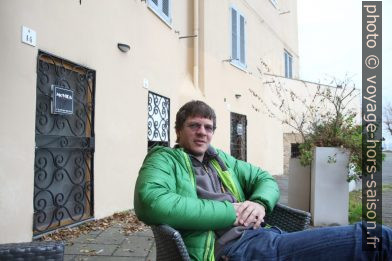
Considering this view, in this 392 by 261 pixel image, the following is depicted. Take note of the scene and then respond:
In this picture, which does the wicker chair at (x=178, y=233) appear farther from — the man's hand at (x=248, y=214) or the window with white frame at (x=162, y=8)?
the window with white frame at (x=162, y=8)

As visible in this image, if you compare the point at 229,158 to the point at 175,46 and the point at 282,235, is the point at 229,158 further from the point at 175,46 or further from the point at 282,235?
the point at 175,46

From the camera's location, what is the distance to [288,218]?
2420 mm

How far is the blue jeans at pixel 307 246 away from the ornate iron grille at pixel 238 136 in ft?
29.0

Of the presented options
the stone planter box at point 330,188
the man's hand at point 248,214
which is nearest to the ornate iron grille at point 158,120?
the stone planter box at point 330,188

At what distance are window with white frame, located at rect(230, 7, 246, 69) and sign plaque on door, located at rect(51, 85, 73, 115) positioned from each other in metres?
6.59

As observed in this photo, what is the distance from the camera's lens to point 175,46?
8219 mm

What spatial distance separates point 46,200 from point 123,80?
2.30 m

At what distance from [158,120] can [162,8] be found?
7.30 feet

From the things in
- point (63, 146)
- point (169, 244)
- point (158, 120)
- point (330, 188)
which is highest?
point (158, 120)

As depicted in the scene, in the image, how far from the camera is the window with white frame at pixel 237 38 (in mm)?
11090

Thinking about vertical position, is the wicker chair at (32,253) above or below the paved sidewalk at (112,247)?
above

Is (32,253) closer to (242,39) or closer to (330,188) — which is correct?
(330,188)

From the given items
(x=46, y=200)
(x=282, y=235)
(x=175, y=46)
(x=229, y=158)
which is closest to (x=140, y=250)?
(x=46, y=200)

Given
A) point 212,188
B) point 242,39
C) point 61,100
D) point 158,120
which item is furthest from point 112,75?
point 242,39
